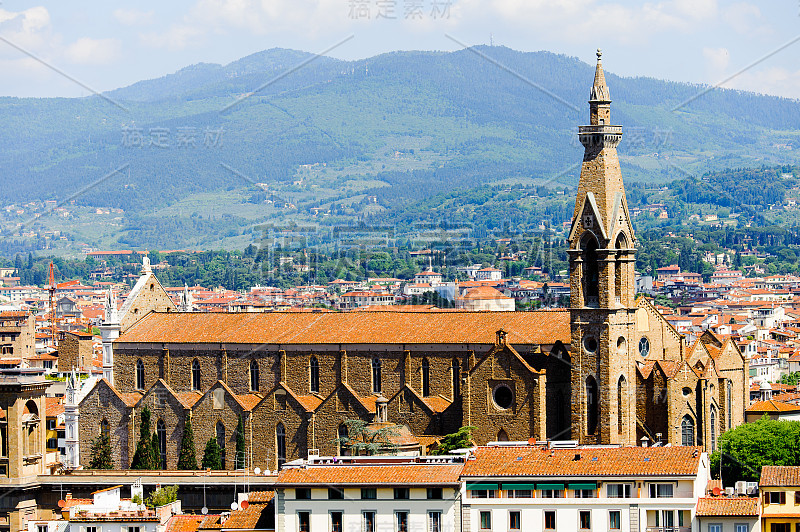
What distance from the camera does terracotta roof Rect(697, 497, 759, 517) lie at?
48.3m

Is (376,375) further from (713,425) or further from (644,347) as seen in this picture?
(713,425)

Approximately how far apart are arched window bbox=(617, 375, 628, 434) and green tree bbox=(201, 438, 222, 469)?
18333mm

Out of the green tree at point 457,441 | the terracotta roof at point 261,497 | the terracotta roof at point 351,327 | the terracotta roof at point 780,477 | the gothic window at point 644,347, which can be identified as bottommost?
the terracotta roof at point 261,497

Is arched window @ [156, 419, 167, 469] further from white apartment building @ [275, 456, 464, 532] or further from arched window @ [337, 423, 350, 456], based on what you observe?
white apartment building @ [275, 456, 464, 532]

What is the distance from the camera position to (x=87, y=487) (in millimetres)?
68188

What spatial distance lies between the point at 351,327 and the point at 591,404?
41.8 ft

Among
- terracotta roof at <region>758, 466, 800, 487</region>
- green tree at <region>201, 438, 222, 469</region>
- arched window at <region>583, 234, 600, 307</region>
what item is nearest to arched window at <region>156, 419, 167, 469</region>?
green tree at <region>201, 438, 222, 469</region>

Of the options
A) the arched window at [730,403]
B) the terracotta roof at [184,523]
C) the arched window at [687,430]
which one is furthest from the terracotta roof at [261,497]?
the arched window at [730,403]

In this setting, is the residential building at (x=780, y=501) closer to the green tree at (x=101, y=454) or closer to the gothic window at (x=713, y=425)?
the gothic window at (x=713, y=425)

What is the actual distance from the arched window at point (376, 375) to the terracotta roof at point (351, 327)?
2.92ft

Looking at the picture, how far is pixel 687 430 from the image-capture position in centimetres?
6688

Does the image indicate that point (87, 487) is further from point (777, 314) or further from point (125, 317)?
point (777, 314)

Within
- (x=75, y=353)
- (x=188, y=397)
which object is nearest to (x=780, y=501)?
(x=188, y=397)

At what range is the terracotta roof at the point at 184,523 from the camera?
52991 millimetres
